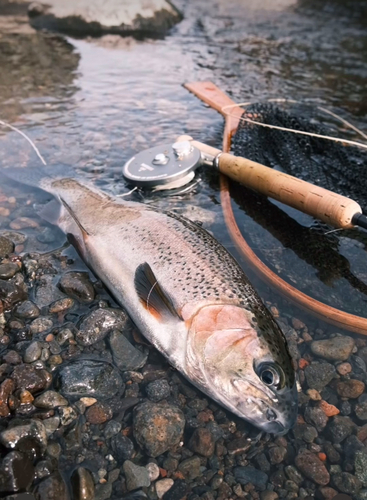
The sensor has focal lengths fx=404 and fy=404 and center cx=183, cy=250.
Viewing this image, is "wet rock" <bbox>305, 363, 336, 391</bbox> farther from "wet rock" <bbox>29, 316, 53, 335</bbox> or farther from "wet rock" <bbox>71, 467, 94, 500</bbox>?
"wet rock" <bbox>29, 316, 53, 335</bbox>

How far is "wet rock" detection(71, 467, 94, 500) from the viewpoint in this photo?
2.02 meters

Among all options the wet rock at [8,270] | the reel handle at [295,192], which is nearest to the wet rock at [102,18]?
the reel handle at [295,192]

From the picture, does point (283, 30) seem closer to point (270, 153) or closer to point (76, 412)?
point (270, 153)

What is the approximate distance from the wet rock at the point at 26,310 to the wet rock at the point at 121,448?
1.11m

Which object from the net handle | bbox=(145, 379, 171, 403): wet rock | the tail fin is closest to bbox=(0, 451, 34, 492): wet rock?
bbox=(145, 379, 171, 403): wet rock

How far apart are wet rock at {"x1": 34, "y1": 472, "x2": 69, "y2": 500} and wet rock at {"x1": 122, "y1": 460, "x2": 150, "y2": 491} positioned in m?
0.32

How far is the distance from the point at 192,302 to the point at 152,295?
0.92 feet

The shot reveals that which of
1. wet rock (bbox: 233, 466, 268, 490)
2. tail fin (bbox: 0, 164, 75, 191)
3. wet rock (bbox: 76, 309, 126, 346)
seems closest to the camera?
wet rock (bbox: 233, 466, 268, 490)

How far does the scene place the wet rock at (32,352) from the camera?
8.53 feet

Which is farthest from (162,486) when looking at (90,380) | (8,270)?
(8,270)

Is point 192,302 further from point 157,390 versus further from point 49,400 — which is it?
point 49,400

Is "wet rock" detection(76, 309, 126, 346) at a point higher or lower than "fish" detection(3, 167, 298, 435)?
lower

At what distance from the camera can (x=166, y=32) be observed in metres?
12.1

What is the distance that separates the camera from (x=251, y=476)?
2.24m
